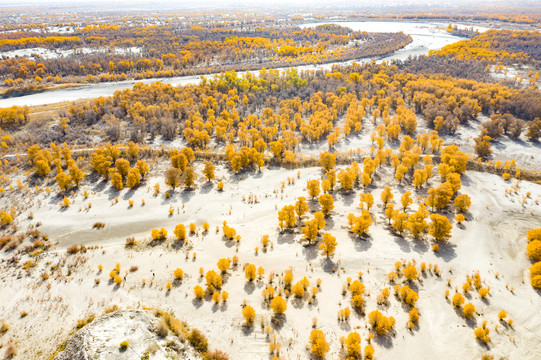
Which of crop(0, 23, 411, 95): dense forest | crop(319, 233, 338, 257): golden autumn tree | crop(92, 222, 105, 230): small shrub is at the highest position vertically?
crop(0, 23, 411, 95): dense forest

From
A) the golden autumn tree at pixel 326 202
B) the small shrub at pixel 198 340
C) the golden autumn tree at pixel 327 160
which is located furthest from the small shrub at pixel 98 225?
the golden autumn tree at pixel 327 160

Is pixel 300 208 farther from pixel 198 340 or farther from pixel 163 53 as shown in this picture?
pixel 163 53

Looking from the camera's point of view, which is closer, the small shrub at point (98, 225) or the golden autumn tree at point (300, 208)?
the golden autumn tree at point (300, 208)

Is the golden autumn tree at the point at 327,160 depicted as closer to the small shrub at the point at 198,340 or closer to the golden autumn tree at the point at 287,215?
the golden autumn tree at the point at 287,215

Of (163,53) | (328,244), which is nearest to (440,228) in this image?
(328,244)

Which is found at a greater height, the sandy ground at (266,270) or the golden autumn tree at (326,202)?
the golden autumn tree at (326,202)

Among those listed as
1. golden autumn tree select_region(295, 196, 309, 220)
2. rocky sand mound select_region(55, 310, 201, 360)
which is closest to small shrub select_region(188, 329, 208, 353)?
rocky sand mound select_region(55, 310, 201, 360)

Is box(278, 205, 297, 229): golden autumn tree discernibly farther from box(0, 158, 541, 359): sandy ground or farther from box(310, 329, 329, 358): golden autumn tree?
box(310, 329, 329, 358): golden autumn tree

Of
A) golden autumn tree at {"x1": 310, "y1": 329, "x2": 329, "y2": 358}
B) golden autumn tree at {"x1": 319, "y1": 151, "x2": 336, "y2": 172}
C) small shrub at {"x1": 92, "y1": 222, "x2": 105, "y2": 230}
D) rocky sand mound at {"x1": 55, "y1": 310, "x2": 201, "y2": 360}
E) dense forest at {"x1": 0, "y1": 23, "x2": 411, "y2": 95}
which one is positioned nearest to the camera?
rocky sand mound at {"x1": 55, "y1": 310, "x2": 201, "y2": 360}
